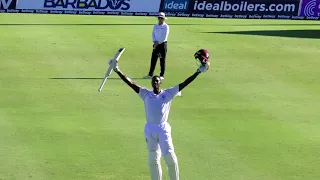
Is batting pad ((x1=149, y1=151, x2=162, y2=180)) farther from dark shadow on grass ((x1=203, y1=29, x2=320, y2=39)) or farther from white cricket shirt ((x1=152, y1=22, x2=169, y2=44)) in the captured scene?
dark shadow on grass ((x1=203, y1=29, x2=320, y2=39))

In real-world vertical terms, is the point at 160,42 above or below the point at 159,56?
above

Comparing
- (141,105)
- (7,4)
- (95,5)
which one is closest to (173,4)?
(95,5)

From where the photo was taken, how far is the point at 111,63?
41.9 feet

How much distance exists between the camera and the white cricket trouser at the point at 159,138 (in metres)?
12.6

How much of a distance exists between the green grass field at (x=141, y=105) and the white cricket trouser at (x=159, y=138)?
1.74 m

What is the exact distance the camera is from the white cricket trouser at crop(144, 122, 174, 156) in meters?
12.6

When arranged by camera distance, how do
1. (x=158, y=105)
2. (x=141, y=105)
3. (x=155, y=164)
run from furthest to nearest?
(x=141, y=105) → (x=155, y=164) → (x=158, y=105)

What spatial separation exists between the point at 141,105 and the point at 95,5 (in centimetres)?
1684

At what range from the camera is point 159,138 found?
12.7 meters

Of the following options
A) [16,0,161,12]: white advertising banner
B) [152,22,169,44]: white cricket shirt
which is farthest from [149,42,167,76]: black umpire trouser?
[16,0,161,12]: white advertising banner

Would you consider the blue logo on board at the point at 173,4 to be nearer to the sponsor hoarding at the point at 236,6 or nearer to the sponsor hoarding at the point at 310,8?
the sponsor hoarding at the point at 236,6

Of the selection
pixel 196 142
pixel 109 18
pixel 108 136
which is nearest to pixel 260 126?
pixel 196 142

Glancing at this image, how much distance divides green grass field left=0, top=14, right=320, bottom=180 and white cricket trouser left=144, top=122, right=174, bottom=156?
174 centimetres

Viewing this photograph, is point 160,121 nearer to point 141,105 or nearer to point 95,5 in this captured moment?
point 141,105
